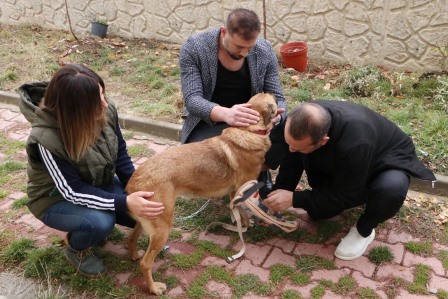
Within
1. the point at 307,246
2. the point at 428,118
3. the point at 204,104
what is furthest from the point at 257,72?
the point at 428,118

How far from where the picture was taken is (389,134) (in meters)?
3.17

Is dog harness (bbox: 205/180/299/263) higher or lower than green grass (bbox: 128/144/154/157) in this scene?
higher

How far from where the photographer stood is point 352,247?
3.29m

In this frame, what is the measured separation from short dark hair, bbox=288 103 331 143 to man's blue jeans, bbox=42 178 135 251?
1.50 m

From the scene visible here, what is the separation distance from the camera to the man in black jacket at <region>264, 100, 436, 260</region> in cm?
284

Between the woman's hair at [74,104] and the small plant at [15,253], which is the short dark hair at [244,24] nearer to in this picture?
the woman's hair at [74,104]

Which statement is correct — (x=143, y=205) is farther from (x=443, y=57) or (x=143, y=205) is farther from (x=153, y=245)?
(x=443, y=57)

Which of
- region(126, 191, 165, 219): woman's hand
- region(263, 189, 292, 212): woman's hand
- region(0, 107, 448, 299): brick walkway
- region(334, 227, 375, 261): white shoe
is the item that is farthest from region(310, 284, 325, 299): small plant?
region(126, 191, 165, 219): woman's hand

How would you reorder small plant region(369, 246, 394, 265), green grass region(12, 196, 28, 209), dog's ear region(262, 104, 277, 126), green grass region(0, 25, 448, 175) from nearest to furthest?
small plant region(369, 246, 394, 265)
dog's ear region(262, 104, 277, 126)
green grass region(12, 196, 28, 209)
green grass region(0, 25, 448, 175)

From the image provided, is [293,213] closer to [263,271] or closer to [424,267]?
[263,271]

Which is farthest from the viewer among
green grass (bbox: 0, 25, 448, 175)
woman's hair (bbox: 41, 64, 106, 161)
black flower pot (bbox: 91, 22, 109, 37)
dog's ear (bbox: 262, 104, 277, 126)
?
black flower pot (bbox: 91, 22, 109, 37)

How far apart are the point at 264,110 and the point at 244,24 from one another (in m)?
0.71

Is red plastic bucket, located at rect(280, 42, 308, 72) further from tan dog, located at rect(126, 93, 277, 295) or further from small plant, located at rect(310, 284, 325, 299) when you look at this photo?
small plant, located at rect(310, 284, 325, 299)

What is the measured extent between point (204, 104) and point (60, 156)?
139 cm
